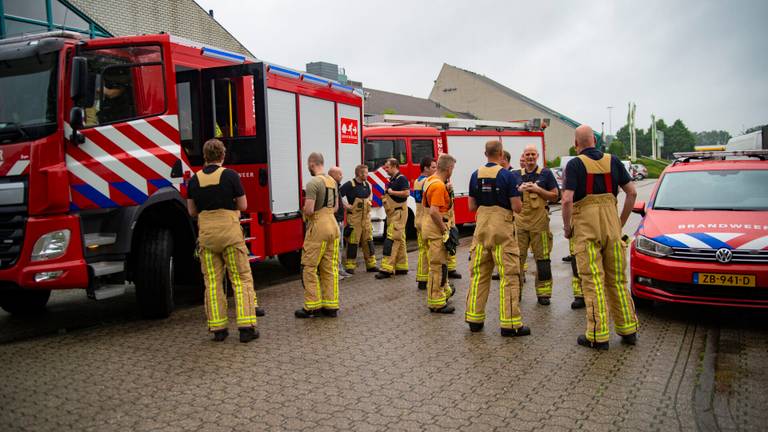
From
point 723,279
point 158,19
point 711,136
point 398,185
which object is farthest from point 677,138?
point 723,279

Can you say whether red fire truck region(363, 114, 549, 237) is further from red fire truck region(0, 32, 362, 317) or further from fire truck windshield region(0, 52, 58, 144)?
fire truck windshield region(0, 52, 58, 144)

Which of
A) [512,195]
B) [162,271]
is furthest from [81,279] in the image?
[512,195]

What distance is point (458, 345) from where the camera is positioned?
598 cm

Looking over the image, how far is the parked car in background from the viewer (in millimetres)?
6186

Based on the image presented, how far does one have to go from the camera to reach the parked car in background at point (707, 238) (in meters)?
6.19

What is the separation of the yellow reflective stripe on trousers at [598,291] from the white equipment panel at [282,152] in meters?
4.17

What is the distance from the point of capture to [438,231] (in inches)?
288

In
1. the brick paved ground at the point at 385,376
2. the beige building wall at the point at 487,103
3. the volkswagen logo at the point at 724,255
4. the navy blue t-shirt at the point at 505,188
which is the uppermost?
the beige building wall at the point at 487,103

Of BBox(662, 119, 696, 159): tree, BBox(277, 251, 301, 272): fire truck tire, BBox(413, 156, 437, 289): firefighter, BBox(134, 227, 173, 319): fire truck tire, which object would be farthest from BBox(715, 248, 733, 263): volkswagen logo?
BBox(662, 119, 696, 159): tree

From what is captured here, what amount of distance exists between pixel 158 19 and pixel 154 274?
53.8ft

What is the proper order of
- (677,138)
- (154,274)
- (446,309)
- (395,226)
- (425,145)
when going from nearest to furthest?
(154,274), (446,309), (395,226), (425,145), (677,138)

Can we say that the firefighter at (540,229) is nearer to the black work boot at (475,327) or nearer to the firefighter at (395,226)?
the black work boot at (475,327)

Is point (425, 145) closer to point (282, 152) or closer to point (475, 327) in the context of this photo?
point (282, 152)

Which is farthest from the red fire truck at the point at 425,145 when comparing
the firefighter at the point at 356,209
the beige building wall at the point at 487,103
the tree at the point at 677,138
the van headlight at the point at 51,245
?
the tree at the point at 677,138
